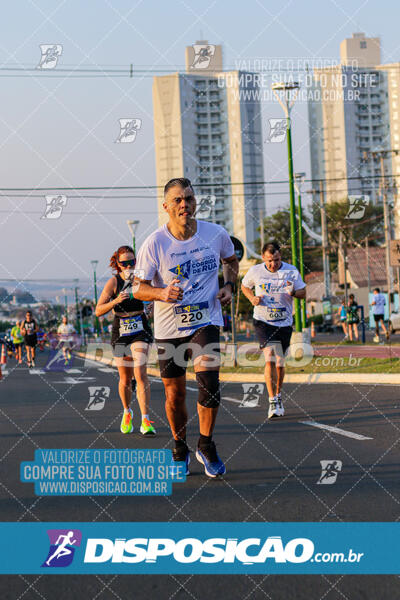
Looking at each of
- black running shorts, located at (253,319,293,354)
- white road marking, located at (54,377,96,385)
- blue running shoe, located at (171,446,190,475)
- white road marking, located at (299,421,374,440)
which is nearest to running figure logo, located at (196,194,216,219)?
white road marking, located at (54,377,96,385)

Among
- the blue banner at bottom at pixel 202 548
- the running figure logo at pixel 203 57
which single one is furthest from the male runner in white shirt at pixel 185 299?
the running figure logo at pixel 203 57

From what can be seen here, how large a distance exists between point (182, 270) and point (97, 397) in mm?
7610

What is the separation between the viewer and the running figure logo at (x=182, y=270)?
6.20 m

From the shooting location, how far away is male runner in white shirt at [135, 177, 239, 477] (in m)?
6.14

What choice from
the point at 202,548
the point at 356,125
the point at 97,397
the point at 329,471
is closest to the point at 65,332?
the point at 97,397

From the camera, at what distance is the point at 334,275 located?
100875 millimetres

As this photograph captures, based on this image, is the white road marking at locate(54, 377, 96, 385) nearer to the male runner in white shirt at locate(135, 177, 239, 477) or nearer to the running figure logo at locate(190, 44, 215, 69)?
the running figure logo at locate(190, 44, 215, 69)

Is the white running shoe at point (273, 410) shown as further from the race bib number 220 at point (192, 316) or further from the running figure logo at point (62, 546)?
the running figure logo at point (62, 546)

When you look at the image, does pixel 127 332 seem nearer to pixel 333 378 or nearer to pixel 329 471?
pixel 329 471

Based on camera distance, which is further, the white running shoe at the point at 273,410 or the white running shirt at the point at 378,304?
the white running shirt at the point at 378,304

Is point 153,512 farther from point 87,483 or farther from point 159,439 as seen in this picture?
point 159,439

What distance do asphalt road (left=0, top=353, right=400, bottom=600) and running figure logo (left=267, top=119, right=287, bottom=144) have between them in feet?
41.5

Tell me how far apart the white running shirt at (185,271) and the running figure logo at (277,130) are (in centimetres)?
1730

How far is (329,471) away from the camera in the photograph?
6.10 meters
